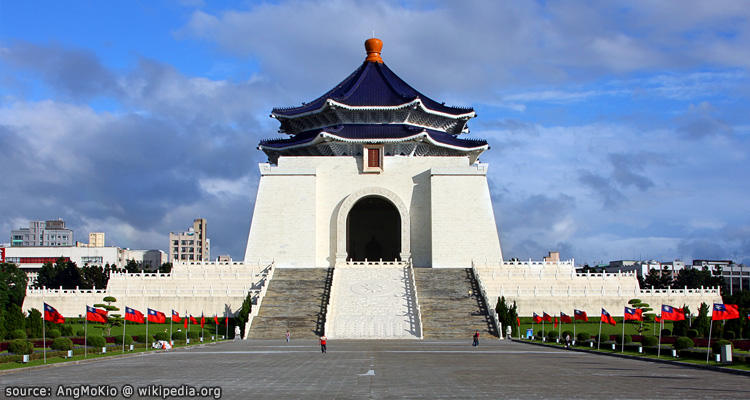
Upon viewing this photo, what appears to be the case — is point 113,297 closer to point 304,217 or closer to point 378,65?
point 304,217

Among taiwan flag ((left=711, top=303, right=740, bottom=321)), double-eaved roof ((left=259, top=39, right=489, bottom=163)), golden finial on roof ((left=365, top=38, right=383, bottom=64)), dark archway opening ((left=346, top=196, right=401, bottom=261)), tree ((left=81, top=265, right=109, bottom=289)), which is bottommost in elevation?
taiwan flag ((left=711, top=303, right=740, bottom=321))

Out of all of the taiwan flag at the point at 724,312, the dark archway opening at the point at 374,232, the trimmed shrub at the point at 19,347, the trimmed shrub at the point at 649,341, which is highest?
the dark archway opening at the point at 374,232

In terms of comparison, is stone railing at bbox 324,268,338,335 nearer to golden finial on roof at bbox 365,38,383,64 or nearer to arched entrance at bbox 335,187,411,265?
arched entrance at bbox 335,187,411,265

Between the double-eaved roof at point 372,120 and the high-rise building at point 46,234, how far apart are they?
250ft

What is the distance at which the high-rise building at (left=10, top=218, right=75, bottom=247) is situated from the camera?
117 meters

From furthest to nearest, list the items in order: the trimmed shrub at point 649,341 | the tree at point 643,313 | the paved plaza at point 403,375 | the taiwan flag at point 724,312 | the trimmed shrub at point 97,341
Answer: the tree at point 643,313 < the trimmed shrub at point 649,341 < the trimmed shrub at point 97,341 < the taiwan flag at point 724,312 < the paved plaza at point 403,375

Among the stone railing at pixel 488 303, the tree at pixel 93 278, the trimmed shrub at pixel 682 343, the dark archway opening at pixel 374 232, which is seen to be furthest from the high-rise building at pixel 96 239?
the trimmed shrub at pixel 682 343

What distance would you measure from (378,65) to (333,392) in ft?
134

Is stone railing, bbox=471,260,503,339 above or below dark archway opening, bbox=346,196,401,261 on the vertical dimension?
below

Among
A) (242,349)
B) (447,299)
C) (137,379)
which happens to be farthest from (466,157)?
(137,379)

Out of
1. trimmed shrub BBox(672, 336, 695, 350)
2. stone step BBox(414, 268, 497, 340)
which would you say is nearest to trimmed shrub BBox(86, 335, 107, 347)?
stone step BBox(414, 268, 497, 340)

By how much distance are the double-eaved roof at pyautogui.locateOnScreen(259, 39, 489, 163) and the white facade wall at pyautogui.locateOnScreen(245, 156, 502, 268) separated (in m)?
Result: 1.43

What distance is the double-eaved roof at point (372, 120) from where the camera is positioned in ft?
154

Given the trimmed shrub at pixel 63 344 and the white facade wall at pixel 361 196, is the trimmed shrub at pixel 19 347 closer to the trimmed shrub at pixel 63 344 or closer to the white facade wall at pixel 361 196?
the trimmed shrub at pixel 63 344
